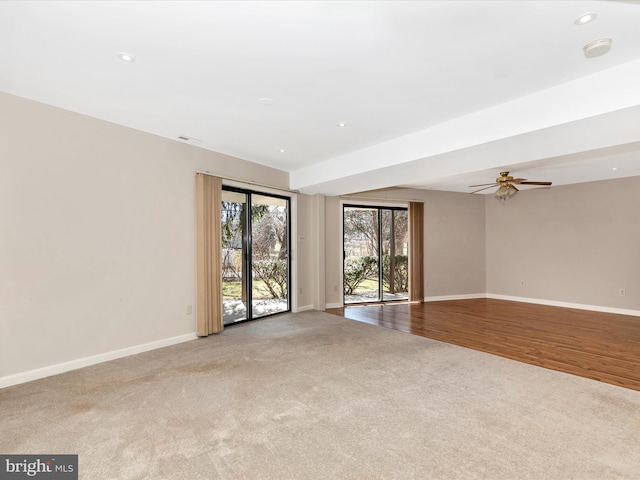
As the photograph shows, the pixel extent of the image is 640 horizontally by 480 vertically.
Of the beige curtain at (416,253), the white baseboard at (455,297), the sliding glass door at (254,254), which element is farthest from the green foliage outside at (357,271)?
the sliding glass door at (254,254)

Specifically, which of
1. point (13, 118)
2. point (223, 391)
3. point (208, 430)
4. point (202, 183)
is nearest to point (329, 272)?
point (202, 183)

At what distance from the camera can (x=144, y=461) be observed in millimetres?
2055

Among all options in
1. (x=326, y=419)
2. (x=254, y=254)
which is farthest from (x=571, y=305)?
(x=326, y=419)

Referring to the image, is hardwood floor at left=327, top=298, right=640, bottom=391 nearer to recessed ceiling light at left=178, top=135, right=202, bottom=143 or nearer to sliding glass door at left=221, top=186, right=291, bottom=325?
sliding glass door at left=221, top=186, right=291, bottom=325

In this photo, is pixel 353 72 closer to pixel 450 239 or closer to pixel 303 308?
pixel 303 308

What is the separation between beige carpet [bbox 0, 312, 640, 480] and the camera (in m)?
2.03

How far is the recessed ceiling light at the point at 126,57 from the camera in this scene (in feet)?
8.31

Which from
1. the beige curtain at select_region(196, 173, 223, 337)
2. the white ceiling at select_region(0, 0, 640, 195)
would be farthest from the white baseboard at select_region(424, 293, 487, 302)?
the beige curtain at select_region(196, 173, 223, 337)

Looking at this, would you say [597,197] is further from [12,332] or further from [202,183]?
[12,332]

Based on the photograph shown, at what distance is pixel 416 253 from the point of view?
26.0 feet

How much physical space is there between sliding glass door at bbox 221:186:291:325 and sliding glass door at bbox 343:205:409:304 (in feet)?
5.67

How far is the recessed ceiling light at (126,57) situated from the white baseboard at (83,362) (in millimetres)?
3100

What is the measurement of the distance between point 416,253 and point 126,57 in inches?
268

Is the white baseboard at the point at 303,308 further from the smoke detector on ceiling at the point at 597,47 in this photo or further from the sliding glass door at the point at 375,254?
the smoke detector on ceiling at the point at 597,47
